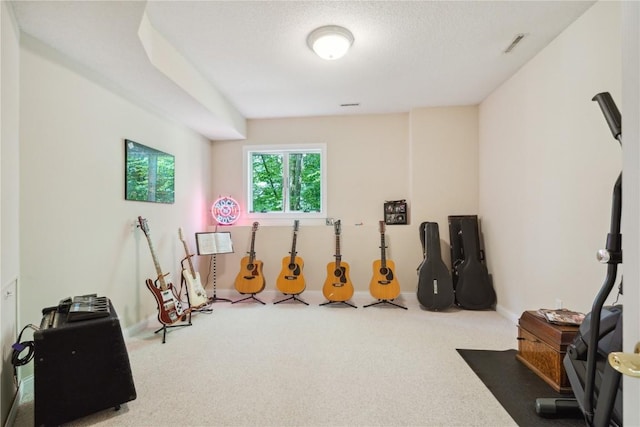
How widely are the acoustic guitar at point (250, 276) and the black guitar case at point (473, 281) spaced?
2.43 meters

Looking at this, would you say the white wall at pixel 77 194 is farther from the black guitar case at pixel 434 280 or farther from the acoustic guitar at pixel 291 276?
the black guitar case at pixel 434 280

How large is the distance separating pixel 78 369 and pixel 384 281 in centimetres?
295

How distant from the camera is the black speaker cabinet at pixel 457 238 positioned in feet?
12.1

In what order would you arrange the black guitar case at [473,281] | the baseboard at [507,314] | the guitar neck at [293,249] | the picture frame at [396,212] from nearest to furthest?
the baseboard at [507,314]
the black guitar case at [473,281]
the guitar neck at [293,249]
the picture frame at [396,212]

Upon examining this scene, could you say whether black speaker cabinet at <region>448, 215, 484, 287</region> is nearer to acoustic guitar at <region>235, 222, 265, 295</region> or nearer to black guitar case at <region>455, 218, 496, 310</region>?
black guitar case at <region>455, 218, 496, 310</region>

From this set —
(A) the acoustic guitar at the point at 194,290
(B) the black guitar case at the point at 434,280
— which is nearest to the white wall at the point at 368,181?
(B) the black guitar case at the point at 434,280

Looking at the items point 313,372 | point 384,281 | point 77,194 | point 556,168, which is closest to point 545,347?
point 556,168

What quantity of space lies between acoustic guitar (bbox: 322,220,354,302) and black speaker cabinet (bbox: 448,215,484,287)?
1.29m

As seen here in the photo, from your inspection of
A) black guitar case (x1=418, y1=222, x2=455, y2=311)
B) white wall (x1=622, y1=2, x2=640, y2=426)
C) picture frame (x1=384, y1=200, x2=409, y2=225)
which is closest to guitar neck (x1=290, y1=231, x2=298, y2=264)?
picture frame (x1=384, y1=200, x2=409, y2=225)

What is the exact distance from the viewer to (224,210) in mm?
4316

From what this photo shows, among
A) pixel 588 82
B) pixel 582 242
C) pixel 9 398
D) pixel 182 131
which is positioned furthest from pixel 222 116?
pixel 582 242

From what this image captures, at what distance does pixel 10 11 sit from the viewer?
5.40 feet

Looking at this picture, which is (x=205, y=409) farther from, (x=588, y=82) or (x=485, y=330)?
(x=588, y=82)

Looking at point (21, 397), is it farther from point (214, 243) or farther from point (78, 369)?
point (214, 243)
